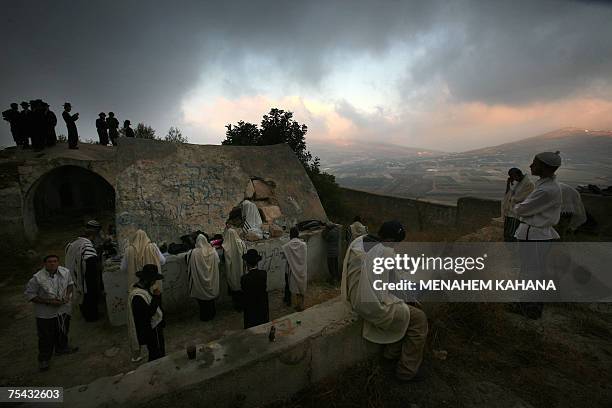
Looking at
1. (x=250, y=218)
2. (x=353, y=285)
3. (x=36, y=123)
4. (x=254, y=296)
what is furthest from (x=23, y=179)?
(x=353, y=285)

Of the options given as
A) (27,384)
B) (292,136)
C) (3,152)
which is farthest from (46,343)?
(292,136)

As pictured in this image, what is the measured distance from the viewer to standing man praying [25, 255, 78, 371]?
4.11 metres

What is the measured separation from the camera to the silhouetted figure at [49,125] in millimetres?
11586

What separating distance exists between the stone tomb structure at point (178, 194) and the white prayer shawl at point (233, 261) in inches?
19.0

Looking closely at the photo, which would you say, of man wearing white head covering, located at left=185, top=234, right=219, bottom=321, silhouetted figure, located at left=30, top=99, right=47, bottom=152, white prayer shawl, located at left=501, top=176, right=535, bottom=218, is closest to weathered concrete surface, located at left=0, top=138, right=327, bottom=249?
silhouetted figure, located at left=30, top=99, right=47, bottom=152

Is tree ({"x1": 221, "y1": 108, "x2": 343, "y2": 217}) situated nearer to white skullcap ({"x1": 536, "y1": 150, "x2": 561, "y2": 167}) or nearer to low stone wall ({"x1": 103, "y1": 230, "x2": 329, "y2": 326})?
low stone wall ({"x1": 103, "y1": 230, "x2": 329, "y2": 326})

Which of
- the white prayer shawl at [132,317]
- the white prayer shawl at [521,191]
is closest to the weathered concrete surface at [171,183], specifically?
the white prayer shawl at [132,317]

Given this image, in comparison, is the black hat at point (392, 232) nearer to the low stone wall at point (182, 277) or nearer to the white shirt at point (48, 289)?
the low stone wall at point (182, 277)

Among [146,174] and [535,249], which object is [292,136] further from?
[535,249]

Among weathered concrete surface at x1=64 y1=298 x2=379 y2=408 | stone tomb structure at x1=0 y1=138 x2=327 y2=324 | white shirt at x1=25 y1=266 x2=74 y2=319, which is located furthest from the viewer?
stone tomb structure at x1=0 y1=138 x2=327 y2=324

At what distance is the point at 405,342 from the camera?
2.60 metres

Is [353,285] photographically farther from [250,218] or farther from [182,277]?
[250,218]

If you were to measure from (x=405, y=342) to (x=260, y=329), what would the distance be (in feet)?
4.23
